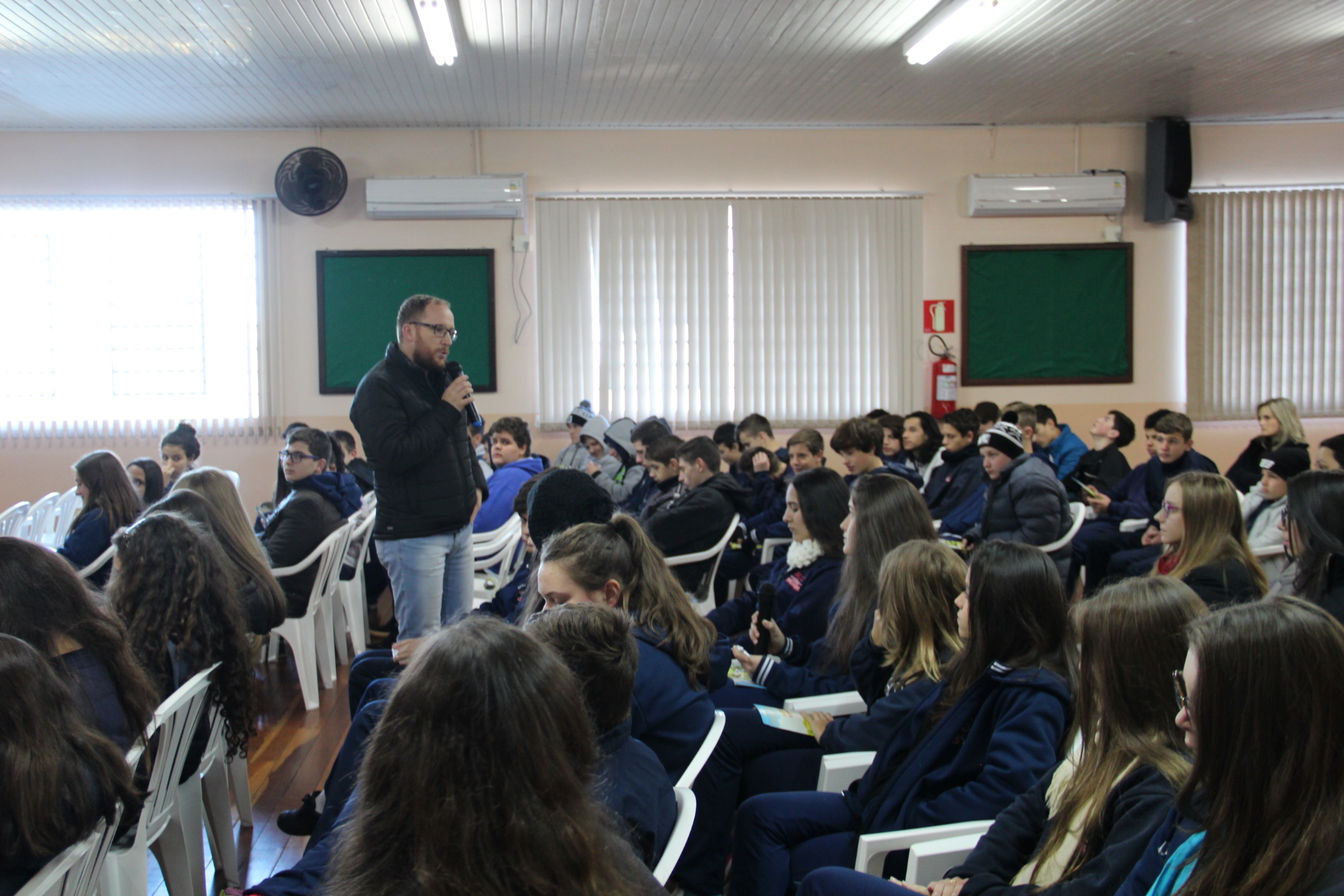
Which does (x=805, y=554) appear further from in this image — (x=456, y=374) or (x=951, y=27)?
(x=951, y=27)

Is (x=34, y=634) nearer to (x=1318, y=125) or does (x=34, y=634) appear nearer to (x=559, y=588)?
A: (x=559, y=588)

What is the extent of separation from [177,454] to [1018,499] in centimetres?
462

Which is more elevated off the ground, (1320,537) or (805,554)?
(1320,537)

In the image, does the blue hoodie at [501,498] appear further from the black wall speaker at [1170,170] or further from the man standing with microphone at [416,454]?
the black wall speaker at [1170,170]

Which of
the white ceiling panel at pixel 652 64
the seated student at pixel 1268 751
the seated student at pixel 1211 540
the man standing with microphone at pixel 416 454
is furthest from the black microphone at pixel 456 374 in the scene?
the white ceiling panel at pixel 652 64

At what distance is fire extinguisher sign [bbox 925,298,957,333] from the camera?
7.37m

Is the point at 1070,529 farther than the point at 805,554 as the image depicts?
Yes

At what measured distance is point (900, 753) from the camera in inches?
76.1

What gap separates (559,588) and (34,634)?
98cm

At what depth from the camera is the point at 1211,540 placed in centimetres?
299

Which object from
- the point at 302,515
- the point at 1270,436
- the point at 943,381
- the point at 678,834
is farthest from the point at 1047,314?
the point at 678,834

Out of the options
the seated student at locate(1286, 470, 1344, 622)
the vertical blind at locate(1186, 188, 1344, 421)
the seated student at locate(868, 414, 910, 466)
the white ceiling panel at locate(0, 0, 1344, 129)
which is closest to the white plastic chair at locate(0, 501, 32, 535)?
the white ceiling panel at locate(0, 0, 1344, 129)

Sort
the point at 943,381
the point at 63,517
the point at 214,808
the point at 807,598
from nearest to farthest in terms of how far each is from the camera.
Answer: the point at 214,808, the point at 807,598, the point at 63,517, the point at 943,381

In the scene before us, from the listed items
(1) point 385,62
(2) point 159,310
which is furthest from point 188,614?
(2) point 159,310
